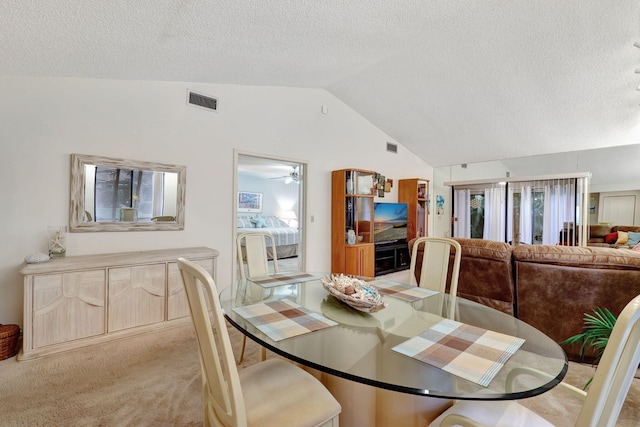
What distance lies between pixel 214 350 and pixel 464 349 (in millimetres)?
931

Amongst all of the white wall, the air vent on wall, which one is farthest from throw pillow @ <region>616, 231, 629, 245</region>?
the air vent on wall

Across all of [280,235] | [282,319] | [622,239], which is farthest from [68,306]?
[622,239]

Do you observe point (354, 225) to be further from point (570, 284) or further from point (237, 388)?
point (237, 388)

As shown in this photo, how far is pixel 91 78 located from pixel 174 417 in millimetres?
3088

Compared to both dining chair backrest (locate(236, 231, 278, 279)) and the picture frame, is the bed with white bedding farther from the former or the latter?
dining chair backrest (locate(236, 231, 278, 279))

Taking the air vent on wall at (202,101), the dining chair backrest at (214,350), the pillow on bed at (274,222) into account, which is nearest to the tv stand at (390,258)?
the air vent on wall at (202,101)

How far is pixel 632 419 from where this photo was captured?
173 centimetres

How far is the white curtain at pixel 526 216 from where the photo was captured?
6.32m

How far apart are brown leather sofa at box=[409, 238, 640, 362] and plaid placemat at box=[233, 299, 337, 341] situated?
1.95 meters

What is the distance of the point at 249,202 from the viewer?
28.9ft

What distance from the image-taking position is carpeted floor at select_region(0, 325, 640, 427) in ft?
5.54

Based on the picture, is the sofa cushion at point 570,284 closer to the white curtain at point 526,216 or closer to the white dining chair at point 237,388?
the white dining chair at point 237,388

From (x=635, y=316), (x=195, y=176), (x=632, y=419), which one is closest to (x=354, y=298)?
(x=635, y=316)

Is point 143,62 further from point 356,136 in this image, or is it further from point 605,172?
point 605,172
